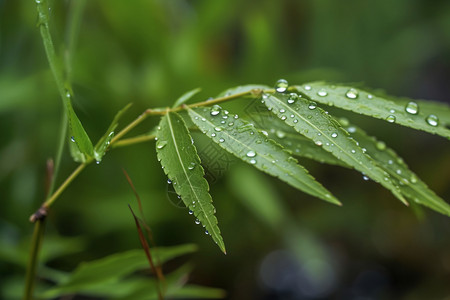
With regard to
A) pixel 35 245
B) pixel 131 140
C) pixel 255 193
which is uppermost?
pixel 131 140

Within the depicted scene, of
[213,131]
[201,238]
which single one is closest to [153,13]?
[201,238]

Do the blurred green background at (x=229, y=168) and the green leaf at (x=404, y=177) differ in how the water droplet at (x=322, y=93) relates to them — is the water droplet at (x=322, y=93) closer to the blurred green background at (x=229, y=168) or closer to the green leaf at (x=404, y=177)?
the green leaf at (x=404, y=177)

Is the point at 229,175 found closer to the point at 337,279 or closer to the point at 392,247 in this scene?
the point at 337,279

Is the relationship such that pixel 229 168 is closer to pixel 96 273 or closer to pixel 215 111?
pixel 96 273

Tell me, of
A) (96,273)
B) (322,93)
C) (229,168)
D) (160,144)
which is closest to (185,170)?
(160,144)

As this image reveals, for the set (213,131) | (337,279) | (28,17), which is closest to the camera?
(213,131)

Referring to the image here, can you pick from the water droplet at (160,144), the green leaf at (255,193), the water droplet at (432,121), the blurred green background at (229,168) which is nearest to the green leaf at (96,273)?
the water droplet at (160,144)

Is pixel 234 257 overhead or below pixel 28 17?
below
